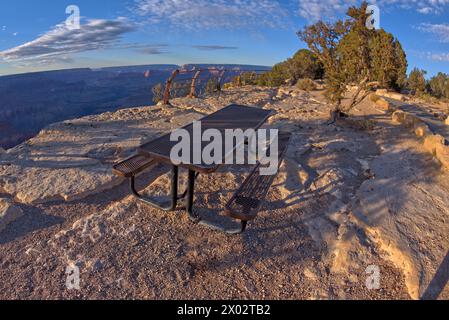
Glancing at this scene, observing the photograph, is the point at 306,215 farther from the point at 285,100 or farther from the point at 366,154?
the point at 285,100

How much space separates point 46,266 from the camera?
7.85 feet

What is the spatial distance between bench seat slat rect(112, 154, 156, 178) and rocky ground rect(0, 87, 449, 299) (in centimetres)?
43

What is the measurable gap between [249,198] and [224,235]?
1.55 feet

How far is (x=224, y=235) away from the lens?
2850 millimetres

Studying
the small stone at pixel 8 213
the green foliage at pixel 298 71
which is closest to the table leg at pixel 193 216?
the small stone at pixel 8 213

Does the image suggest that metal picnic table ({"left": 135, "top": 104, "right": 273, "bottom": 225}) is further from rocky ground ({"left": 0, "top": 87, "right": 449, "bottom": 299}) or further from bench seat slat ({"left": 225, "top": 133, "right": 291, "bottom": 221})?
bench seat slat ({"left": 225, "top": 133, "right": 291, "bottom": 221})

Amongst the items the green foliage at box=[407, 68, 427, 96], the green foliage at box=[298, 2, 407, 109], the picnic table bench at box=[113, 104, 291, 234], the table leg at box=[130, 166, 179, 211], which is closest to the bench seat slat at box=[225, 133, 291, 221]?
the picnic table bench at box=[113, 104, 291, 234]

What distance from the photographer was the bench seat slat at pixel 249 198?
2432 mm

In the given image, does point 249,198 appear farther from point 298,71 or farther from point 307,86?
point 298,71

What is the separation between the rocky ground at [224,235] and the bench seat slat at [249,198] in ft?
1.27

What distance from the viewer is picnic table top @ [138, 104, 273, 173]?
246cm

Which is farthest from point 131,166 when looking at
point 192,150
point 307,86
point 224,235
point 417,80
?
point 417,80
